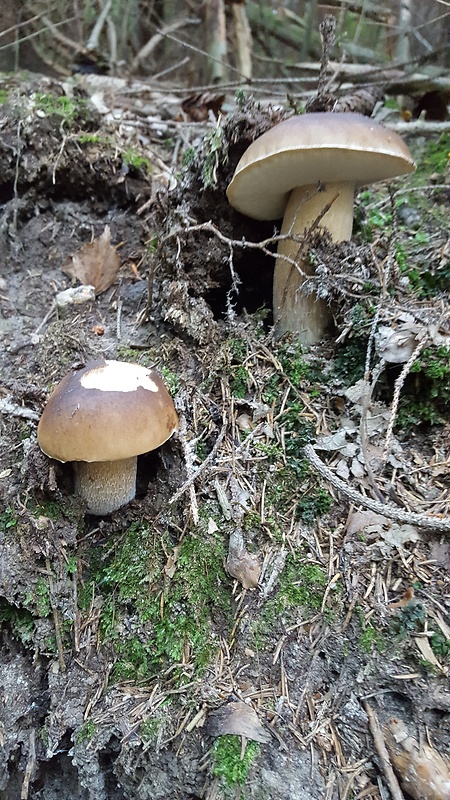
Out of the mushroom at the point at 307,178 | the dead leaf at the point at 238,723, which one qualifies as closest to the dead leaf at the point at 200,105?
the mushroom at the point at 307,178

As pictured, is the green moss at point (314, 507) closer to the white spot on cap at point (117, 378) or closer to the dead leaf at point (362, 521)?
the dead leaf at point (362, 521)

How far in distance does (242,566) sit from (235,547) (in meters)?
0.08

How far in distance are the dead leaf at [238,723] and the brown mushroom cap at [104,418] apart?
3.15ft

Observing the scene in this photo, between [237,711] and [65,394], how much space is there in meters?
1.32

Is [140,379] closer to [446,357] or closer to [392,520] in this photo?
[392,520]

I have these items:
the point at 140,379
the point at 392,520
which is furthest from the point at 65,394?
the point at 392,520

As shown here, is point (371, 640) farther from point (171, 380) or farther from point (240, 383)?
point (171, 380)

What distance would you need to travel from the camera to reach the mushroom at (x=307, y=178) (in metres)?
2.01

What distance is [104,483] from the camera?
2057 millimetres

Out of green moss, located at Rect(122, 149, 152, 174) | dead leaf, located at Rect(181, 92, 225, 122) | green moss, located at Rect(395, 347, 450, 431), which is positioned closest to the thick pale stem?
green moss, located at Rect(395, 347, 450, 431)

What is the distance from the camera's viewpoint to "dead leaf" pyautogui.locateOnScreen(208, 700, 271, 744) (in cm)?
161

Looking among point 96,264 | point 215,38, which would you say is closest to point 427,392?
point 96,264

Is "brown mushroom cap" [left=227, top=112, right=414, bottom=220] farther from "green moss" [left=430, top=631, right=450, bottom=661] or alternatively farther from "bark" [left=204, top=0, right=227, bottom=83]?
"bark" [left=204, top=0, right=227, bottom=83]

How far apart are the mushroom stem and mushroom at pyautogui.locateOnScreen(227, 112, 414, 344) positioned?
1150 mm
